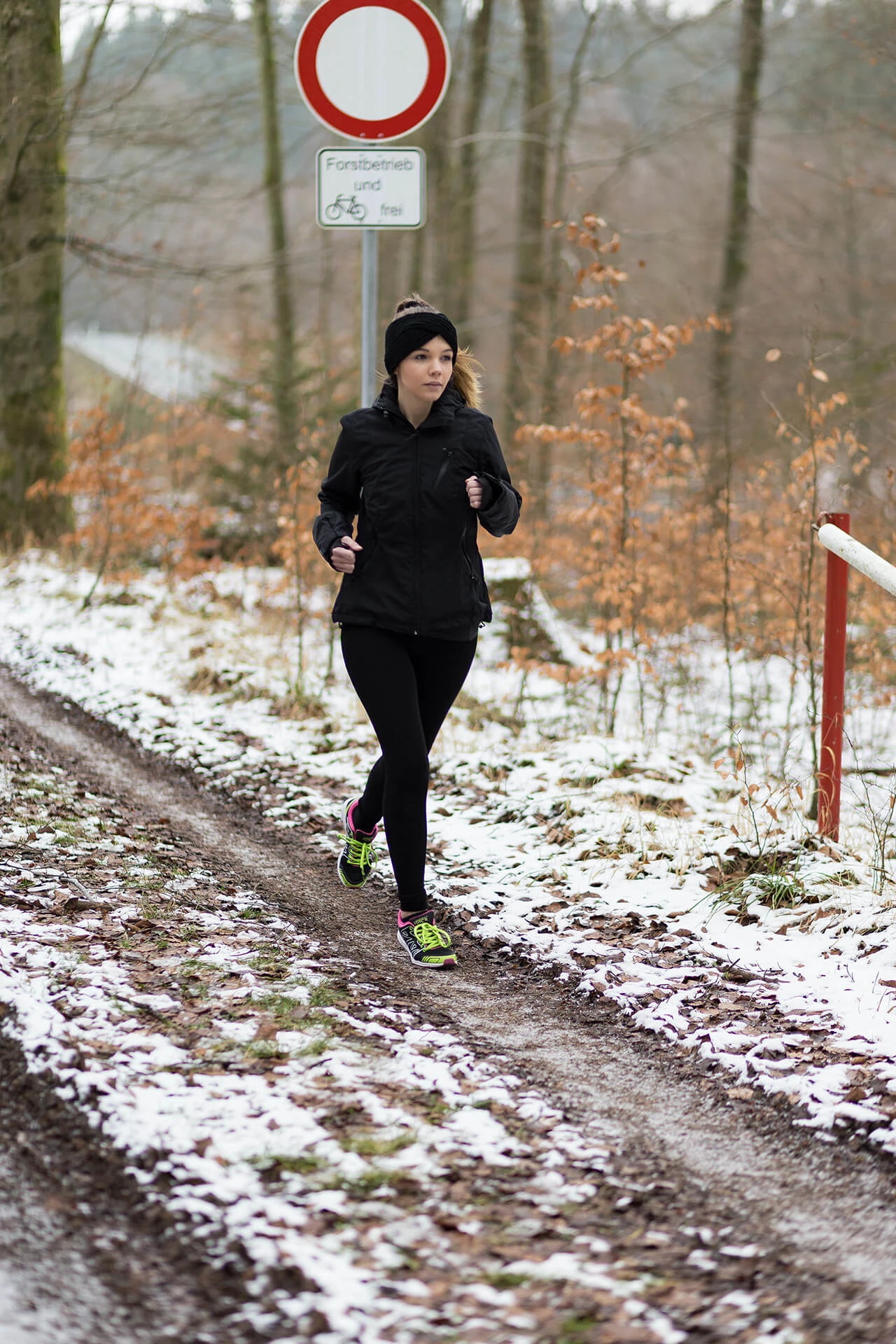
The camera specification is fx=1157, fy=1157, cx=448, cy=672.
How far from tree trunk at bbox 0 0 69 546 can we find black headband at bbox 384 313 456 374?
921cm

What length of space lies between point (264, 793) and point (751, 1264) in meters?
3.73

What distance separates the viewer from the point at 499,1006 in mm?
3639

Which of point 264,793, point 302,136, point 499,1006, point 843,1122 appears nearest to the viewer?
point 843,1122

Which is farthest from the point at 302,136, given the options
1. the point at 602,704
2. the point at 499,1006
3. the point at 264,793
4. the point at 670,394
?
the point at 499,1006

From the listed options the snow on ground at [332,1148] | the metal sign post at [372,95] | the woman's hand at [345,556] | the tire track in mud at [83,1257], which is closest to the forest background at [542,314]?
the metal sign post at [372,95]

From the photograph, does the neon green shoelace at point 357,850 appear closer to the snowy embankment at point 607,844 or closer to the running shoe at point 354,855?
the running shoe at point 354,855

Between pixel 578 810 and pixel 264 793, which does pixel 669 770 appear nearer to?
pixel 578 810

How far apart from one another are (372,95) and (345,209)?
0.53 m

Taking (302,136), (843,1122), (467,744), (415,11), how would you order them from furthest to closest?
(302,136) → (467,744) → (415,11) → (843,1122)

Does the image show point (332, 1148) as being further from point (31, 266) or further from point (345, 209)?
point (31, 266)

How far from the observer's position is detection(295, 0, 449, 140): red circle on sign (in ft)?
17.0

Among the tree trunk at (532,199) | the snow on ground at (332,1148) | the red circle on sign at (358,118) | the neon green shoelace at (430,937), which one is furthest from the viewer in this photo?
the tree trunk at (532,199)

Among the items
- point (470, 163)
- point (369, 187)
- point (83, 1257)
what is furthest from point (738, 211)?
point (83, 1257)

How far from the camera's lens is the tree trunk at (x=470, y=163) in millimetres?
16031
